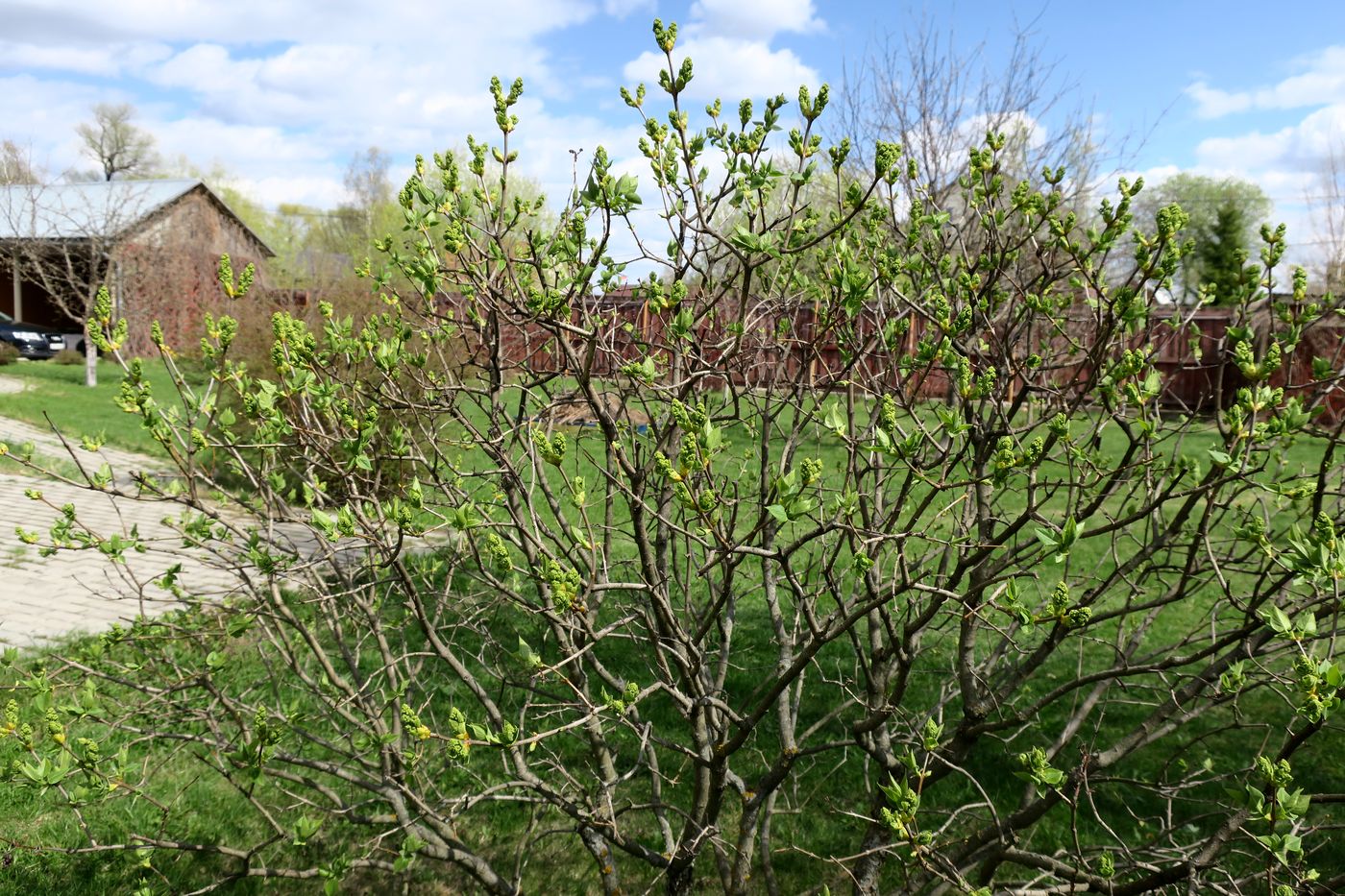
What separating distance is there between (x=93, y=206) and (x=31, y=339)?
4506 millimetres

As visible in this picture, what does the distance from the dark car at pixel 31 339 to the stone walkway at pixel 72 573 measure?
60.4 feet

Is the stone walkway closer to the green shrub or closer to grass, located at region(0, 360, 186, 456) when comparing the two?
grass, located at region(0, 360, 186, 456)

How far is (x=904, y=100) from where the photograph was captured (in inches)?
583

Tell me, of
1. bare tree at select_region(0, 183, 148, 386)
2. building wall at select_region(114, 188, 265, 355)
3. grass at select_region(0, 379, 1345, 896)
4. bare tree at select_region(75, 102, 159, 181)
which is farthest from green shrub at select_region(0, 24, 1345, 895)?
bare tree at select_region(75, 102, 159, 181)

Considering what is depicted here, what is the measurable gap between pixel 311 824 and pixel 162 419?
3.79 ft

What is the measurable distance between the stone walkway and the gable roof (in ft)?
39.9

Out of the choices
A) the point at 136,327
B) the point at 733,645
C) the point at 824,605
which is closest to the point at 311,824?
the point at 733,645

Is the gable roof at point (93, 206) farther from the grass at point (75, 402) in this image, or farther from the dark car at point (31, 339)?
the grass at point (75, 402)

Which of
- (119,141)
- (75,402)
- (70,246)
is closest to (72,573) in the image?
(75,402)

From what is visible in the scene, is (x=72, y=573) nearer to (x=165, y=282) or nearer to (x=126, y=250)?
(x=126, y=250)

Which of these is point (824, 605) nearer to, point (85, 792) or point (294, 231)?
point (85, 792)

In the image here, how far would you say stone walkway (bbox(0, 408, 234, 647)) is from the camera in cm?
607

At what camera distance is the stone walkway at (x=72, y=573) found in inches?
239

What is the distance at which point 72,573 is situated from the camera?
4.87m
